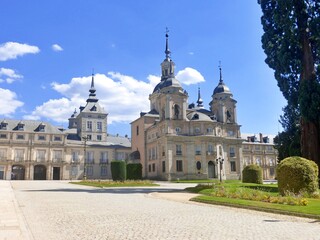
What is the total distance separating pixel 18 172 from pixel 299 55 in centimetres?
5621

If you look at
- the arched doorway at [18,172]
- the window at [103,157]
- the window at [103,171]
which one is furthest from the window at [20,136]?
A: the window at [103,171]

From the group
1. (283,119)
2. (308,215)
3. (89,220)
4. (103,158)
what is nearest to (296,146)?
(283,119)

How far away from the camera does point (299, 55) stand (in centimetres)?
2550

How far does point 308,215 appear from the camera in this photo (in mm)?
10867

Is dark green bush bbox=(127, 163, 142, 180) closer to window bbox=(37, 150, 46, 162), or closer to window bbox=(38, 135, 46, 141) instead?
window bbox=(37, 150, 46, 162)

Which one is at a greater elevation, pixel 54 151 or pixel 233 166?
pixel 54 151

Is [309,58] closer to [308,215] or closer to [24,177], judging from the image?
[308,215]

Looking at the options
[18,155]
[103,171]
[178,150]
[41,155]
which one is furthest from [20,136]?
[178,150]

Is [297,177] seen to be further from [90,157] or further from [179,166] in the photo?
[90,157]

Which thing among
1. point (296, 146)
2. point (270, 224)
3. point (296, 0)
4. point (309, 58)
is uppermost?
point (296, 0)

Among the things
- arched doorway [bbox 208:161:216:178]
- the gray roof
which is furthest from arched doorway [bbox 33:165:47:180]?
arched doorway [bbox 208:161:216:178]

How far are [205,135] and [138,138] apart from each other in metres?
15.0

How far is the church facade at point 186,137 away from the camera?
5391 centimetres

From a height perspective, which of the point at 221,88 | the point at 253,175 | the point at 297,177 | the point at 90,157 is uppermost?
the point at 221,88
